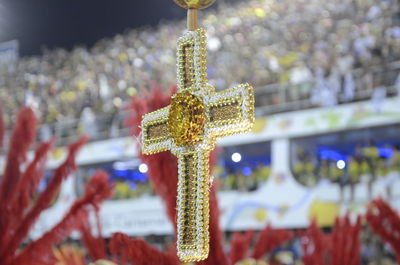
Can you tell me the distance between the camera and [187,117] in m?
1.16

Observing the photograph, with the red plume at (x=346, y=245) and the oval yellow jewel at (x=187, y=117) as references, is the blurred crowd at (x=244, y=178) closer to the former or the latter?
the red plume at (x=346, y=245)

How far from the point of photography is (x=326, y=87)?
725 cm

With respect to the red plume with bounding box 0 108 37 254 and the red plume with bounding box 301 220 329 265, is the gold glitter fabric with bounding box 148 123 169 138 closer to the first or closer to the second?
the red plume with bounding box 301 220 329 265

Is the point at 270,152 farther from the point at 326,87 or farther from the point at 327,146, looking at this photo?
the point at 326,87

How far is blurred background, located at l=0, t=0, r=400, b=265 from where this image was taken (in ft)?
22.8

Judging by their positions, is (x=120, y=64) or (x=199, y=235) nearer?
(x=199, y=235)

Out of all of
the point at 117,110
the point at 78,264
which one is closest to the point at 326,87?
the point at 117,110

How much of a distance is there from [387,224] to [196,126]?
94 centimetres

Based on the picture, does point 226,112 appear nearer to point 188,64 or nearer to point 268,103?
point 188,64

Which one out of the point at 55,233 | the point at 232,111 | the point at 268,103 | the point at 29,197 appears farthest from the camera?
the point at 268,103

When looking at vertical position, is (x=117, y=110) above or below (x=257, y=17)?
below

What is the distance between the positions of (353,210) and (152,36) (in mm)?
4332

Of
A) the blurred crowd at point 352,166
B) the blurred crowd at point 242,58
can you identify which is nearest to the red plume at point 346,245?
the blurred crowd at point 242,58

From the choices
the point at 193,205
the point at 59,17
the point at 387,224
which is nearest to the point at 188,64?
the point at 193,205
